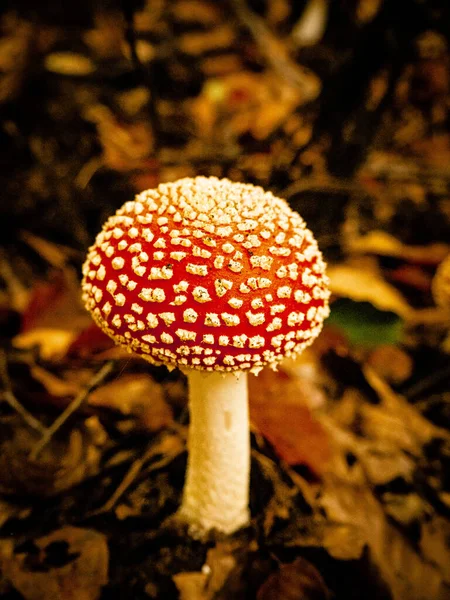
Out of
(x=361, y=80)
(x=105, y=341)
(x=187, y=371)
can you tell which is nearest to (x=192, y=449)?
(x=187, y=371)

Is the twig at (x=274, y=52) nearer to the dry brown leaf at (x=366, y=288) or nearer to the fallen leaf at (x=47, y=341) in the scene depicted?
the dry brown leaf at (x=366, y=288)

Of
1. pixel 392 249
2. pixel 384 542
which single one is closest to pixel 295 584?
pixel 384 542

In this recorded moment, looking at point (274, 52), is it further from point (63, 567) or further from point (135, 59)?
point (63, 567)

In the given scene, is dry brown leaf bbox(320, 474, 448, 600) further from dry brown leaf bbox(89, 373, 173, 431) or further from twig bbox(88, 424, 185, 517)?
dry brown leaf bbox(89, 373, 173, 431)

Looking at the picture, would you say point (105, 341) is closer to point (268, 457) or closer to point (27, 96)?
point (268, 457)

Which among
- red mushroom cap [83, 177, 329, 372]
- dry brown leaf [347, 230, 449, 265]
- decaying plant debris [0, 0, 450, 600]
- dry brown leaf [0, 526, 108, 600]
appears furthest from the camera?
dry brown leaf [347, 230, 449, 265]

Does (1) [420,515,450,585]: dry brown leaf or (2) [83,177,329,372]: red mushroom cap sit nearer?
(2) [83,177,329,372]: red mushroom cap

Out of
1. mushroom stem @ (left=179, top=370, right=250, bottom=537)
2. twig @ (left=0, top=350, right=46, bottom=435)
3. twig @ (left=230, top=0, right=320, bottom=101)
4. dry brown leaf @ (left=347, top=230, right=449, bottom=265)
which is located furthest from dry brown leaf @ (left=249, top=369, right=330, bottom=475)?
twig @ (left=230, top=0, right=320, bottom=101)
